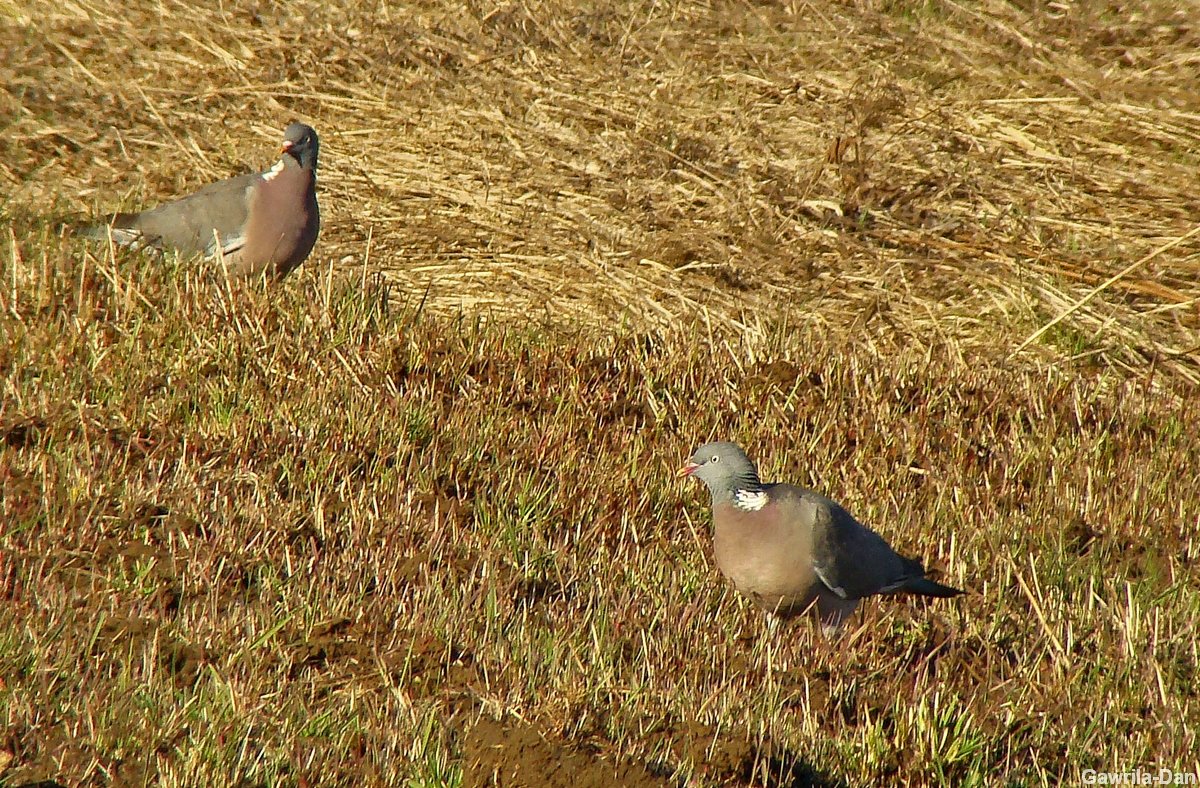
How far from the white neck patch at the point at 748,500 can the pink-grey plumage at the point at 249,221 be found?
109 inches

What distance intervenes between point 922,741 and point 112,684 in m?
2.09

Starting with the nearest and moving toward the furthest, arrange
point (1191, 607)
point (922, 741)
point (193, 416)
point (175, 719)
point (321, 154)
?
point (175, 719) < point (922, 741) < point (1191, 607) < point (193, 416) < point (321, 154)

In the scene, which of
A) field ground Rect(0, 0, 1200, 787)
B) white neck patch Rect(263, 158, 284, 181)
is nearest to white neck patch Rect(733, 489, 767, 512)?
field ground Rect(0, 0, 1200, 787)

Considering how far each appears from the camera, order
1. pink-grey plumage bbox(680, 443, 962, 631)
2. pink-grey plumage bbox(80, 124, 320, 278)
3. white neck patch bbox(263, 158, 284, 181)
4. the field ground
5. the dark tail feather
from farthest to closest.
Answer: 1. white neck patch bbox(263, 158, 284, 181)
2. pink-grey plumage bbox(80, 124, 320, 278)
3. the dark tail feather
4. pink-grey plumage bbox(680, 443, 962, 631)
5. the field ground

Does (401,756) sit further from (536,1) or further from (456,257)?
(536,1)

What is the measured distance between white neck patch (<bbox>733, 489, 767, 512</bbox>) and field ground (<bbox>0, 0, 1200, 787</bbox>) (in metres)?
0.34

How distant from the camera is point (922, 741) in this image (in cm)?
383

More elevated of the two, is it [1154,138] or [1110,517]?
[1154,138]

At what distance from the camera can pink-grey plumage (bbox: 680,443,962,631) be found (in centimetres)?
441

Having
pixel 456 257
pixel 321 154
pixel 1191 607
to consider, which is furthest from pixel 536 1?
pixel 1191 607

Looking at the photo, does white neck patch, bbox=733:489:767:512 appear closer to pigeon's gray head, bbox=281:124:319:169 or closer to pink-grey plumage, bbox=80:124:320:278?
pink-grey plumage, bbox=80:124:320:278

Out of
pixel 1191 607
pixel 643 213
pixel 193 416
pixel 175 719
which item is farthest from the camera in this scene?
pixel 643 213

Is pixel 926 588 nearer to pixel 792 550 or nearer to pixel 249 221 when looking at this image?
pixel 792 550

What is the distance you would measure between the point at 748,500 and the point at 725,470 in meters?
0.13
